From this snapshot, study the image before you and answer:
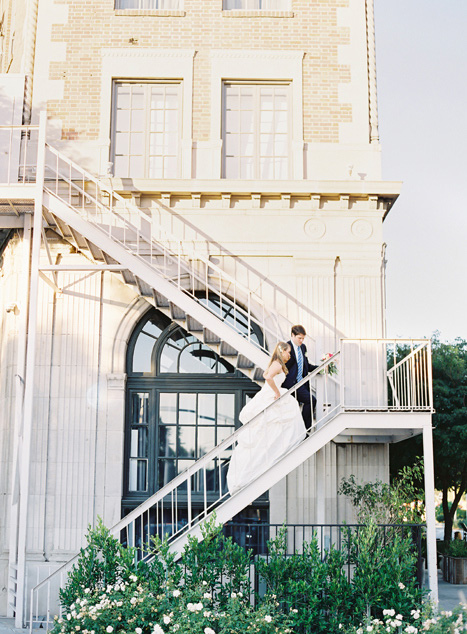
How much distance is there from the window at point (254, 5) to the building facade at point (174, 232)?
29 millimetres

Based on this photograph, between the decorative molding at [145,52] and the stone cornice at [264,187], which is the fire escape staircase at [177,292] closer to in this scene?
the stone cornice at [264,187]

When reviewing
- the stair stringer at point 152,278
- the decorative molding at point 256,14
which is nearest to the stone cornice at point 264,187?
the stair stringer at point 152,278

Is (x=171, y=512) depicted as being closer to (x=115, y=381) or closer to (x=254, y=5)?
(x=115, y=381)

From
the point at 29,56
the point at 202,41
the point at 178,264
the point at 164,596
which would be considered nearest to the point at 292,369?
the point at 178,264

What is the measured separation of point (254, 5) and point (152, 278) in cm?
598

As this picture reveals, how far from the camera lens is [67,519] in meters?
12.7

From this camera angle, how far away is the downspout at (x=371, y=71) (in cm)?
1407

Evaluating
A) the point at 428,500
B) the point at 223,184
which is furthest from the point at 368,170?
the point at 428,500

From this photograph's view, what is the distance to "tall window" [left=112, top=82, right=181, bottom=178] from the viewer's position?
558 inches

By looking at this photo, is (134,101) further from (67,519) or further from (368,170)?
(67,519)

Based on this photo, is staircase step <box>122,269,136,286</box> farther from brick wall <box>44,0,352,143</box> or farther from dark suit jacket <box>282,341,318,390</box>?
brick wall <box>44,0,352,143</box>

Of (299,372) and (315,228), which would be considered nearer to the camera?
(299,372)

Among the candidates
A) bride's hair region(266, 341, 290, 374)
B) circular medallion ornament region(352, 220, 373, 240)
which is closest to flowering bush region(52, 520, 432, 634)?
bride's hair region(266, 341, 290, 374)

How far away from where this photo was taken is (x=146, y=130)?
14281 millimetres
